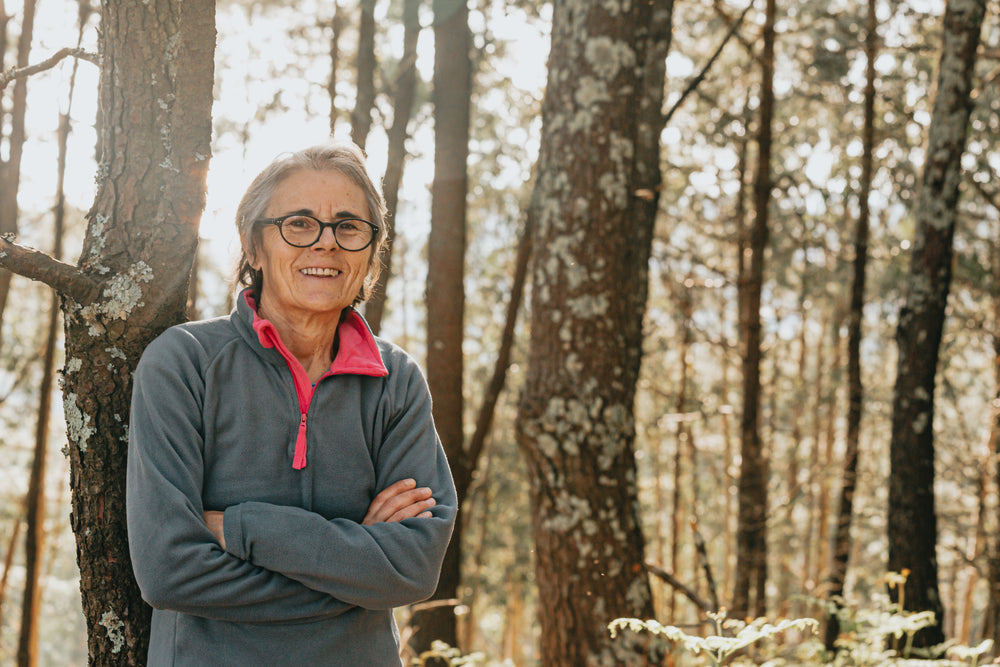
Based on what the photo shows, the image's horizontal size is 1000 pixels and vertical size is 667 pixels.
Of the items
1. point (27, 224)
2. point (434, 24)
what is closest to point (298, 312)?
point (434, 24)

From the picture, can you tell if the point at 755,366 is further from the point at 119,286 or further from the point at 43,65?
the point at 43,65

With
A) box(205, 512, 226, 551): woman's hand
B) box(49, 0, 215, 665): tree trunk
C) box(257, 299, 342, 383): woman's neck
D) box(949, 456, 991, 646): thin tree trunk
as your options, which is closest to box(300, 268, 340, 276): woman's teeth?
box(257, 299, 342, 383): woman's neck

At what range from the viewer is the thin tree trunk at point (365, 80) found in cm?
660

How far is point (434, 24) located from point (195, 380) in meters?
5.97

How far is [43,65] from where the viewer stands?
7.59 ft

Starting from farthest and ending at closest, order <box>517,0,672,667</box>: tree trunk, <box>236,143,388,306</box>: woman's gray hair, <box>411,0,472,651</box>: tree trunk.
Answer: <box>411,0,472,651</box>: tree trunk → <box>517,0,672,667</box>: tree trunk → <box>236,143,388,306</box>: woman's gray hair

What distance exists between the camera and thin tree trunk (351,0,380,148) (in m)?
6.60

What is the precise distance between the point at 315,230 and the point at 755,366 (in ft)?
25.8

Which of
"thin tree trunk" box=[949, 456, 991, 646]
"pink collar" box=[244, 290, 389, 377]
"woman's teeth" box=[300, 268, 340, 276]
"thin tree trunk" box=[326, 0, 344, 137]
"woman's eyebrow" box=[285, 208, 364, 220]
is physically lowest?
"thin tree trunk" box=[949, 456, 991, 646]

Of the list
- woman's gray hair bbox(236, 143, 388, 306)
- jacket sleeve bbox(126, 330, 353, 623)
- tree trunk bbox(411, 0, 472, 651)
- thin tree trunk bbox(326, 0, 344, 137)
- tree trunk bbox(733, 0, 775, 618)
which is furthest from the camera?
thin tree trunk bbox(326, 0, 344, 137)

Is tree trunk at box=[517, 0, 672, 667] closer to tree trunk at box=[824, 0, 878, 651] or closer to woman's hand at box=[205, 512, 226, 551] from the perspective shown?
woman's hand at box=[205, 512, 226, 551]

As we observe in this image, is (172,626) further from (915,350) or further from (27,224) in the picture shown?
(27,224)

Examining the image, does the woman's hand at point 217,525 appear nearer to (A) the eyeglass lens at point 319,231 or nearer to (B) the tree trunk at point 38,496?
(A) the eyeglass lens at point 319,231

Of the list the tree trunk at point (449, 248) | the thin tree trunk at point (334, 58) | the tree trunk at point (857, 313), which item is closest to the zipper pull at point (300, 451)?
the tree trunk at point (449, 248)
